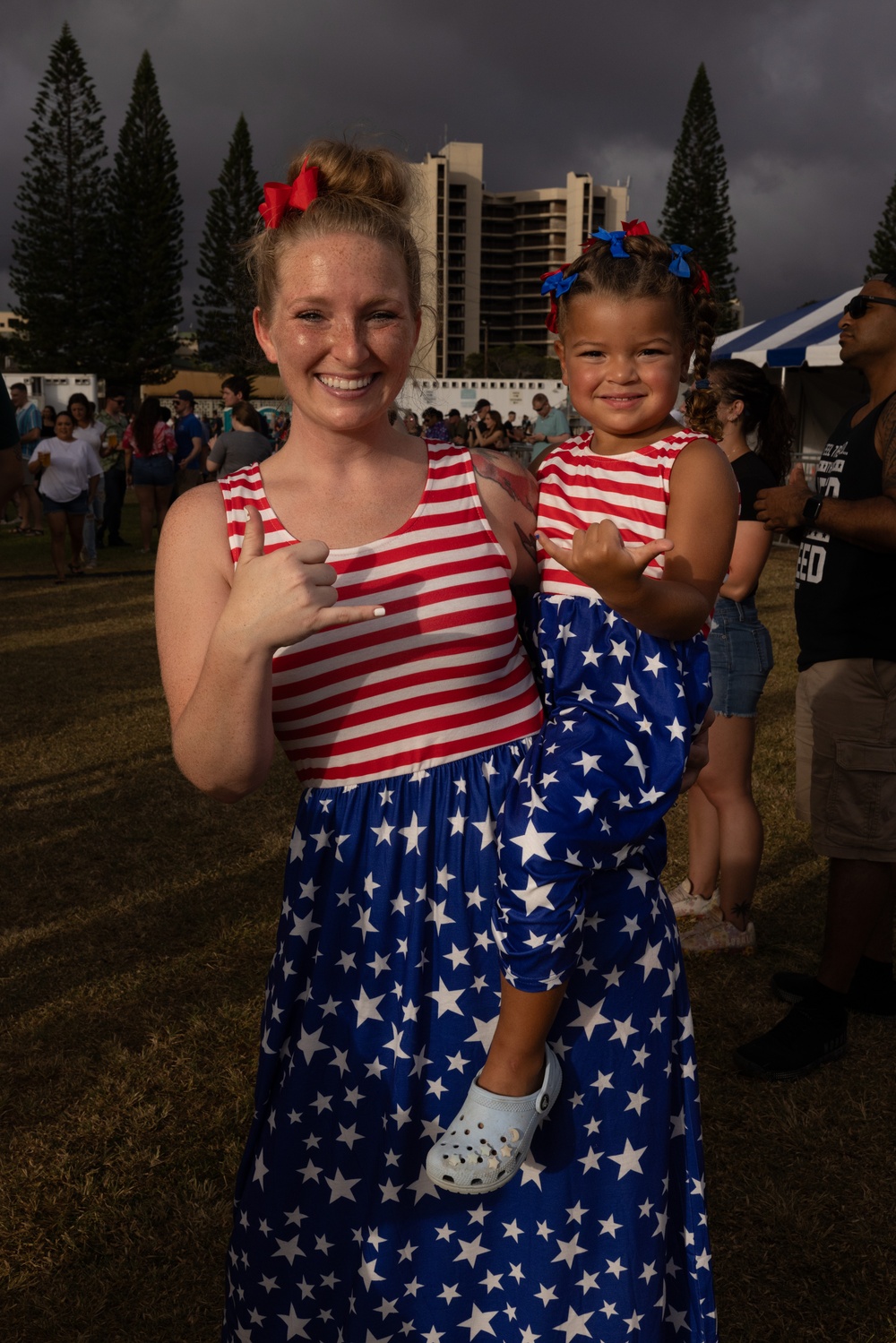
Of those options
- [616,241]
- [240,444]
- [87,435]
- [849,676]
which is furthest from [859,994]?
[87,435]

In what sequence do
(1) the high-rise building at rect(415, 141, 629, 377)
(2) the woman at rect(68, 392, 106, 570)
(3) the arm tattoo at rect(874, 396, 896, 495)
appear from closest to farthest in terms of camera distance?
(3) the arm tattoo at rect(874, 396, 896, 495) → (2) the woman at rect(68, 392, 106, 570) → (1) the high-rise building at rect(415, 141, 629, 377)

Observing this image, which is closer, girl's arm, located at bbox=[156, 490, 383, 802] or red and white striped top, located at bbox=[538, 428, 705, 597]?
girl's arm, located at bbox=[156, 490, 383, 802]

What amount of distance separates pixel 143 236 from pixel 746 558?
4782 centimetres

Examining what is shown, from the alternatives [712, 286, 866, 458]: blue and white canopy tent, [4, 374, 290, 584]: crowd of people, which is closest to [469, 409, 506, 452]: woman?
[4, 374, 290, 584]: crowd of people

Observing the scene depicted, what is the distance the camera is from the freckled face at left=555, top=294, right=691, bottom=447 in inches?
67.3

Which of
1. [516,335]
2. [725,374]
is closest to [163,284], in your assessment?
[725,374]

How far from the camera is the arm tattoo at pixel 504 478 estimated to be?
1729 millimetres

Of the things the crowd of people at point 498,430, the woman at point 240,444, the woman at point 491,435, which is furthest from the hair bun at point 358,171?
the woman at point 491,435

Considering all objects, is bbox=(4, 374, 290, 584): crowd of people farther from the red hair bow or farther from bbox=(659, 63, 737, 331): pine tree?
bbox=(659, 63, 737, 331): pine tree

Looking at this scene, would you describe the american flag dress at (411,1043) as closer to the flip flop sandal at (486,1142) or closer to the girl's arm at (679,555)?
the flip flop sandal at (486,1142)

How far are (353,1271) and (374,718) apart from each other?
0.80m

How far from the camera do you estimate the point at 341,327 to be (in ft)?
4.95

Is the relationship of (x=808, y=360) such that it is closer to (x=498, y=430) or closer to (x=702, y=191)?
(x=498, y=430)

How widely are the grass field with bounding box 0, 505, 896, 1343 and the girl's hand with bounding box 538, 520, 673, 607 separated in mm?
1952
